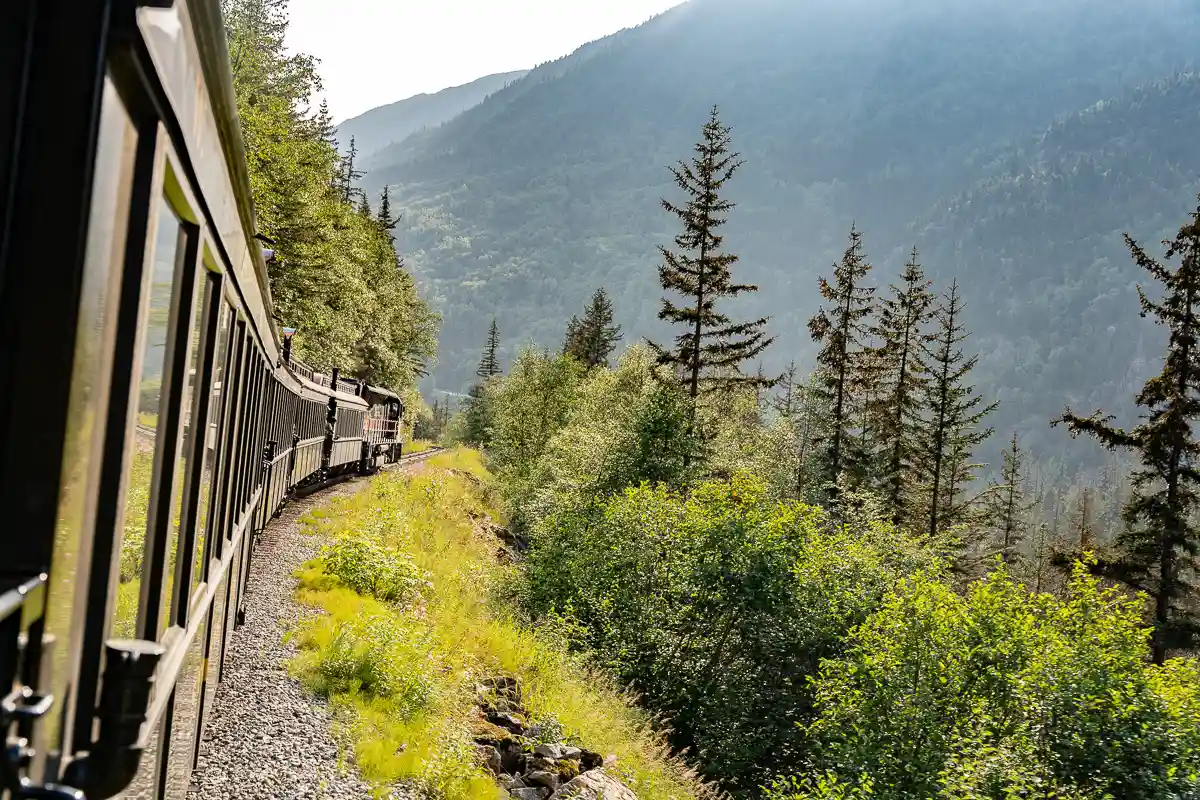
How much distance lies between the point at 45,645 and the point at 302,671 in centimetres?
770

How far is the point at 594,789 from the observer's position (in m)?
8.48

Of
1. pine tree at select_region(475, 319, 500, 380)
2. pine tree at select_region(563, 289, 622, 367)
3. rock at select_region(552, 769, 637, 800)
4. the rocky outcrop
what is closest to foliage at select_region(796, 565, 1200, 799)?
rock at select_region(552, 769, 637, 800)

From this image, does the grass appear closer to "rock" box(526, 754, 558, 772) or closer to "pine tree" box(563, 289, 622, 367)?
"rock" box(526, 754, 558, 772)

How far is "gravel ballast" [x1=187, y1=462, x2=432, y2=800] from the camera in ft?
19.8

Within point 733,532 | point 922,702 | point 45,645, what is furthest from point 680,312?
point 45,645

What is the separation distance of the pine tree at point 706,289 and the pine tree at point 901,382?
8.56m

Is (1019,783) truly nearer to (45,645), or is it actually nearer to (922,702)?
(922,702)

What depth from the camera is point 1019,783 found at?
1268cm

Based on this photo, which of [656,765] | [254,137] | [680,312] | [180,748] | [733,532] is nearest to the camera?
[180,748]

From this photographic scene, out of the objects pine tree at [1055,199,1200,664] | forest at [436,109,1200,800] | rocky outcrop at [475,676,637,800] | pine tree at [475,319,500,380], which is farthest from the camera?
pine tree at [475,319,500,380]

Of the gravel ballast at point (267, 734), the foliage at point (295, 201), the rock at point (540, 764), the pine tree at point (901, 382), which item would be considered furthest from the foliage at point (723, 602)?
the pine tree at point (901, 382)

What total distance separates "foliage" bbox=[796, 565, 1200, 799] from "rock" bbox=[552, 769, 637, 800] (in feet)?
21.0

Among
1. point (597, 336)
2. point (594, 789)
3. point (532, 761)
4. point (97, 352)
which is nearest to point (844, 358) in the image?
point (532, 761)

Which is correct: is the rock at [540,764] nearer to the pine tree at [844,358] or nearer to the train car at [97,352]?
the train car at [97,352]
